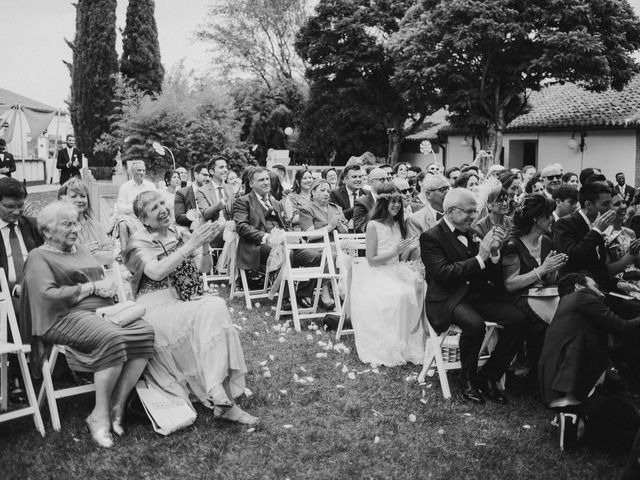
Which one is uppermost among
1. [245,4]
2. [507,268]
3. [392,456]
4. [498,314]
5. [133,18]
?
[245,4]

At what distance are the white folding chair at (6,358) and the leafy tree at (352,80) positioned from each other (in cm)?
3033

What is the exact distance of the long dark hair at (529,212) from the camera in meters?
4.95

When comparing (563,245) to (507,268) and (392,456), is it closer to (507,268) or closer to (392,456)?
(507,268)

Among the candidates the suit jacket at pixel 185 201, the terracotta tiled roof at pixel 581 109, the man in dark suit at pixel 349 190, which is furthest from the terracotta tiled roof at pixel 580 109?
the suit jacket at pixel 185 201

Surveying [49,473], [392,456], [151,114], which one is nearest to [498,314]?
[392,456]

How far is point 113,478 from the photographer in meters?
3.59

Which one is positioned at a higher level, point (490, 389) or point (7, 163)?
point (7, 163)

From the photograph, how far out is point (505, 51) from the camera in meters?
25.8

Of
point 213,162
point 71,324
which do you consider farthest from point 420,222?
point 213,162

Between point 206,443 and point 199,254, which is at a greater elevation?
point 199,254

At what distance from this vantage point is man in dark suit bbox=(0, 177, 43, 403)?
15.4ft

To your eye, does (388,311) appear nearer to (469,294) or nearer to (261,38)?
(469,294)

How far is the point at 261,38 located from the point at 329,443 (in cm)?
4477

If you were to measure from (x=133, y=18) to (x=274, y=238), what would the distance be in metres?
31.8
